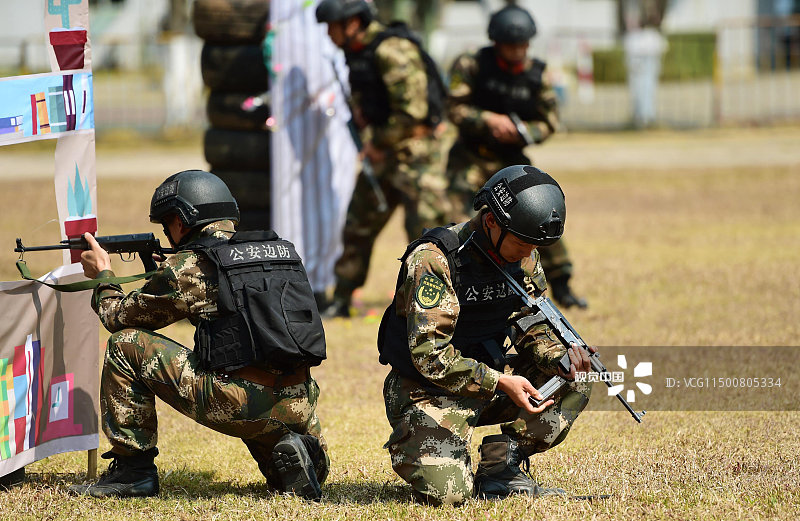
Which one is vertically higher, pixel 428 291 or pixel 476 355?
pixel 428 291

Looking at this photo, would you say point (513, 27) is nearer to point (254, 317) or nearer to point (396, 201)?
point (396, 201)

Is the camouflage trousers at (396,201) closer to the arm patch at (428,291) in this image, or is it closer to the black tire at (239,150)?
the black tire at (239,150)

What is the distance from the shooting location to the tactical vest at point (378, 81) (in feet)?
27.2

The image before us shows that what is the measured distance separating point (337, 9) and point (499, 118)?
1552 millimetres

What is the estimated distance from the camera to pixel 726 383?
6.45m

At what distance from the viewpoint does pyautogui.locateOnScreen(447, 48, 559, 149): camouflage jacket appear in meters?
8.67

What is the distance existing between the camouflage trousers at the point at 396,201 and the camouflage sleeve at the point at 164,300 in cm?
404

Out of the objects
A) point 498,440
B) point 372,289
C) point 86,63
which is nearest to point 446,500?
point 498,440

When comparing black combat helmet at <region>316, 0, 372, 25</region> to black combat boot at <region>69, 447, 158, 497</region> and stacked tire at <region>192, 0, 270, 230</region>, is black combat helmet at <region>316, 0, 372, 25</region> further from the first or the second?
black combat boot at <region>69, 447, 158, 497</region>

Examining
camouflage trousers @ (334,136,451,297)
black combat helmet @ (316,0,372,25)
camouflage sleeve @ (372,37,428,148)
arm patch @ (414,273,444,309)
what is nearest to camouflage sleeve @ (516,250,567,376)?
arm patch @ (414,273,444,309)

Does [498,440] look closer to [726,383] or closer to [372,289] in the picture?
[726,383]

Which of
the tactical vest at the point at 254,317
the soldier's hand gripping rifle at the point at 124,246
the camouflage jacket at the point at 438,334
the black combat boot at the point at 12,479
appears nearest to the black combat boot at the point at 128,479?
the black combat boot at the point at 12,479

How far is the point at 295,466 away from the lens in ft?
14.1
